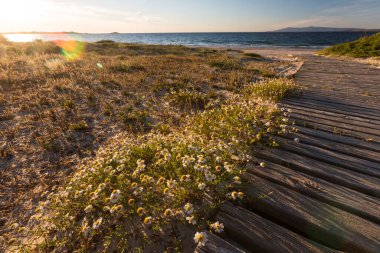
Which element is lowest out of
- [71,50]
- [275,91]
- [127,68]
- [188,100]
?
[188,100]

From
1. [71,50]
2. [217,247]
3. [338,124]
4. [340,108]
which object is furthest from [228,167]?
[71,50]

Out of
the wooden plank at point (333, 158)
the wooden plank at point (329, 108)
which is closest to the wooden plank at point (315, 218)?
the wooden plank at point (333, 158)

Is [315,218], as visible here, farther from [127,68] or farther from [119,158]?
[127,68]

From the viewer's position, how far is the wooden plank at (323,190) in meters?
2.05

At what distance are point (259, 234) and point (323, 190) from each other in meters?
1.01

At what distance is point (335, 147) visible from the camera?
127 inches

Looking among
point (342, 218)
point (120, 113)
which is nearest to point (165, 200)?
point (342, 218)

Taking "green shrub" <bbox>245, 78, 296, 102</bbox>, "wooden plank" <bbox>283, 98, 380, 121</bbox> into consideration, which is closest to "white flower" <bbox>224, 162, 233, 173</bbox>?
"green shrub" <bbox>245, 78, 296, 102</bbox>

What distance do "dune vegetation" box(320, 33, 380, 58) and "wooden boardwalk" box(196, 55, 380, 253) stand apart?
17.5 metres

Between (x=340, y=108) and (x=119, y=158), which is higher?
(x=340, y=108)

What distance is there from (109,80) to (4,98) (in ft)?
12.5

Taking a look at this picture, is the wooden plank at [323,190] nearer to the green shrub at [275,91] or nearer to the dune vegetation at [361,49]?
the green shrub at [275,91]

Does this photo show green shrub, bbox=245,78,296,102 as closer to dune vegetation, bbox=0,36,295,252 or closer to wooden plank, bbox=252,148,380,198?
dune vegetation, bbox=0,36,295,252

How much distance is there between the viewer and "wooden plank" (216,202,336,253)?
5.64 ft
